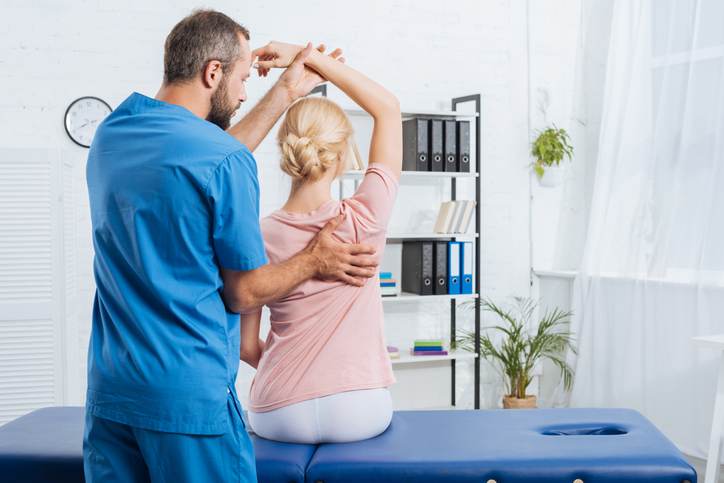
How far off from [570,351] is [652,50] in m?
1.63

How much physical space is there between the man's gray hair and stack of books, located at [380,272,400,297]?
2.71 meters

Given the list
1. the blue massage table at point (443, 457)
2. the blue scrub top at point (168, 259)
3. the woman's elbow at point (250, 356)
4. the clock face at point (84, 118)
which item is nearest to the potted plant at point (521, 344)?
the clock face at point (84, 118)

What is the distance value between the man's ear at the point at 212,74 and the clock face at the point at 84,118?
103 inches

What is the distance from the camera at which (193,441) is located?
3.99ft

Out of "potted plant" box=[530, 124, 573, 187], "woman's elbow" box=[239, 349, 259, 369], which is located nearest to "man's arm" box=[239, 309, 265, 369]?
"woman's elbow" box=[239, 349, 259, 369]

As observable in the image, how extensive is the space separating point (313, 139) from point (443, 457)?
73cm

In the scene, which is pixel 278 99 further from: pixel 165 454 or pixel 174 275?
pixel 165 454

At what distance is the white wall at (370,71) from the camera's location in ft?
12.0

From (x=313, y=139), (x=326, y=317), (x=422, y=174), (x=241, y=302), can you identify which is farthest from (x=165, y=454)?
(x=422, y=174)

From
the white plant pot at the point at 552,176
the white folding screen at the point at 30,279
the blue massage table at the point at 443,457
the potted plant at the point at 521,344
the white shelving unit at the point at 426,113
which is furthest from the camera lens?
the white plant pot at the point at 552,176

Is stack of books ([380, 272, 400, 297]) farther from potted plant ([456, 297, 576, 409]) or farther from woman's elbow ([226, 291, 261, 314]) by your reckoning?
woman's elbow ([226, 291, 261, 314])

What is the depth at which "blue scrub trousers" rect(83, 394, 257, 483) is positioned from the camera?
3.95ft

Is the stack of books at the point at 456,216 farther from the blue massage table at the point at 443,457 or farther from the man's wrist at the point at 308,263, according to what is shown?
the man's wrist at the point at 308,263

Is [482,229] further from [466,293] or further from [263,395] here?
[263,395]
